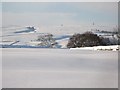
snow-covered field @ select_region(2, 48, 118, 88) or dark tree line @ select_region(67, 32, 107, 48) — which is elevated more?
dark tree line @ select_region(67, 32, 107, 48)

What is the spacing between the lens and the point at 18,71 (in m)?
2.37

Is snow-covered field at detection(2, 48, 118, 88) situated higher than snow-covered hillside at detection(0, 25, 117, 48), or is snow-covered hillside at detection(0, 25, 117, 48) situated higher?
snow-covered hillside at detection(0, 25, 117, 48)

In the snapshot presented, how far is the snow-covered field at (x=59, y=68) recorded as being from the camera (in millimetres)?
2334

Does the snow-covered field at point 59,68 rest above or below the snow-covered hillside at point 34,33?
below

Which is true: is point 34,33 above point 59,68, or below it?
above

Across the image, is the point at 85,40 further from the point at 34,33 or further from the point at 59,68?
the point at 34,33

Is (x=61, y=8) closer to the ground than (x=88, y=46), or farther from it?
farther from it

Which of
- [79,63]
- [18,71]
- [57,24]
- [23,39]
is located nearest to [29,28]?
[23,39]

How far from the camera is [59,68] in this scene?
7.68 ft

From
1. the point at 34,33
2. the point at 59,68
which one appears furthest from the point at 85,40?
the point at 34,33

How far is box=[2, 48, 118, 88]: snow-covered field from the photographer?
2334 millimetres

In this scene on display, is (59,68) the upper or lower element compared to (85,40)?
lower

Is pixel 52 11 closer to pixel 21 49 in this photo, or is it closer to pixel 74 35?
pixel 74 35

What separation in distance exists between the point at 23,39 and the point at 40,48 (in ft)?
0.63
